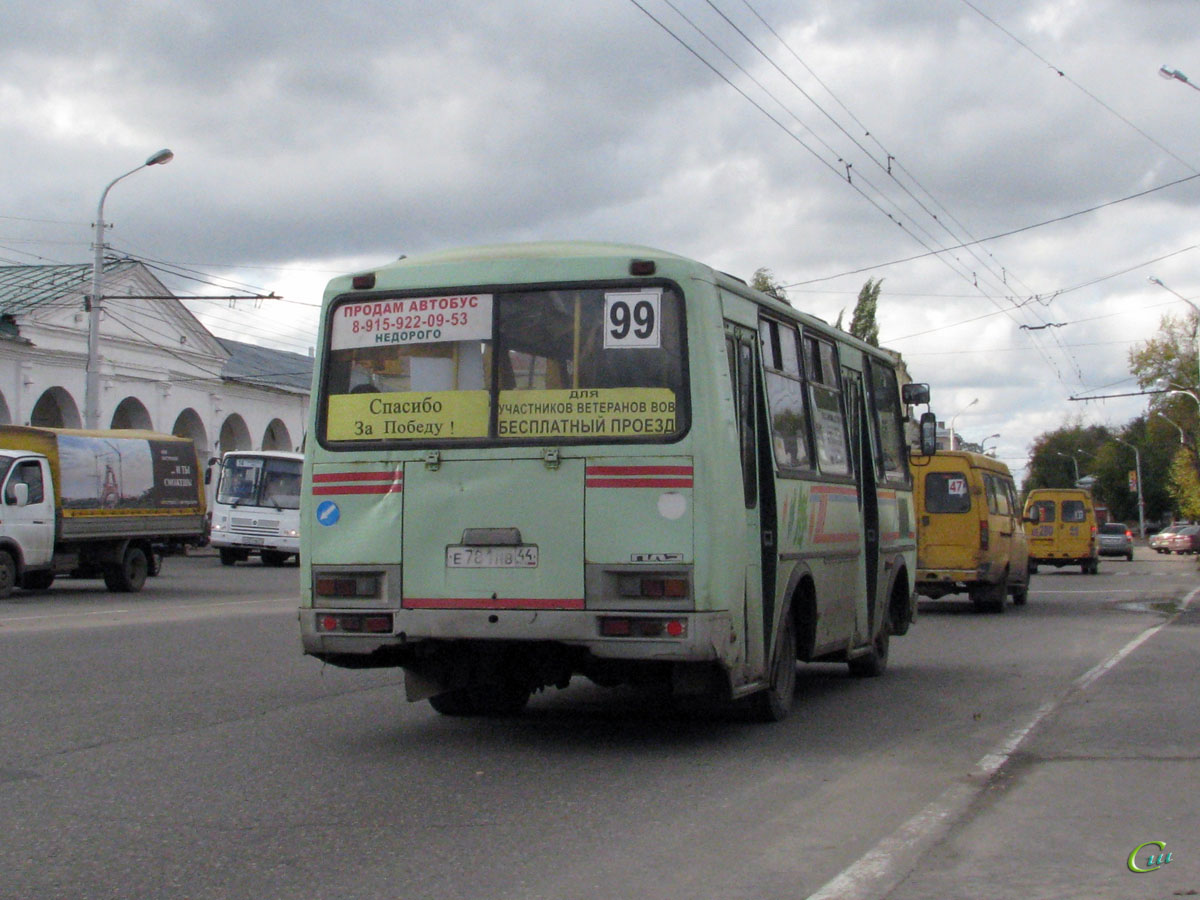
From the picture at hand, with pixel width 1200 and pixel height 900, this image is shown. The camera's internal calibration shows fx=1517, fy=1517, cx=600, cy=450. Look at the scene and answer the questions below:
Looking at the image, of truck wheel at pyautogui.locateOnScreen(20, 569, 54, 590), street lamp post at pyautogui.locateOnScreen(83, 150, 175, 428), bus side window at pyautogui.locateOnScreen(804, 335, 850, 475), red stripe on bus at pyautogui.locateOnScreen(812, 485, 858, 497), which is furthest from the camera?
street lamp post at pyautogui.locateOnScreen(83, 150, 175, 428)

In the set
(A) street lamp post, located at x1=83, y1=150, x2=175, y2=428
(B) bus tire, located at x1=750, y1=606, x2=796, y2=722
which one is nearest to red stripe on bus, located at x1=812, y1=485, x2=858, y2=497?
(B) bus tire, located at x1=750, y1=606, x2=796, y2=722

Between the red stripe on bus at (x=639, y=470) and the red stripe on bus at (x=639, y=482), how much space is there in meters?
0.03

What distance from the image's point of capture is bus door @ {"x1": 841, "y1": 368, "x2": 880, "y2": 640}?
1172cm

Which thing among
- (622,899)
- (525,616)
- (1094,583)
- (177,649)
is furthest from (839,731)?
(1094,583)

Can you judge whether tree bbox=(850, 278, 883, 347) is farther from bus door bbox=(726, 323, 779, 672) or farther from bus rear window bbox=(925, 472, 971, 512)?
bus door bbox=(726, 323, 779, 672)

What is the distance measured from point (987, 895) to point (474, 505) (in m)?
3.91

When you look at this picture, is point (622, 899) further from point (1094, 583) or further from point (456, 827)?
point (1094, 583)

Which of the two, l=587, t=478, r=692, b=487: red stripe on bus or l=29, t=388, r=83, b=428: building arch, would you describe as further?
l=29, t=388, r=83, b=428: building arch

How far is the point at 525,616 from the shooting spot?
818 centimetres

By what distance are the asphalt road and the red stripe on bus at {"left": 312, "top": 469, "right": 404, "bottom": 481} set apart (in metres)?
1.52

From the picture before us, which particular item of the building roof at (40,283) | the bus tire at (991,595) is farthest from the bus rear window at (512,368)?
the building roof at (40,283)

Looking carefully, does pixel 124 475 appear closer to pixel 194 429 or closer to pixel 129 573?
pixel 129 573

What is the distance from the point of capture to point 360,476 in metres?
8.61

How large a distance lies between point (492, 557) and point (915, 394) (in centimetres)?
640
